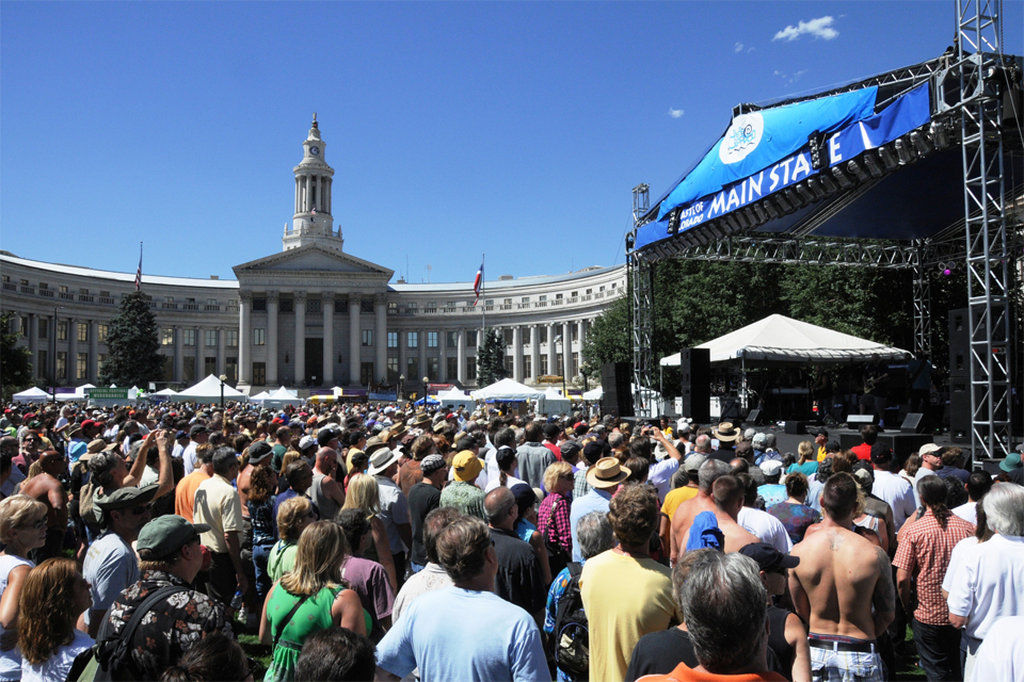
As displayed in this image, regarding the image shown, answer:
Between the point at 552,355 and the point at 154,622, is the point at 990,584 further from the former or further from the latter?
the point at 552,355

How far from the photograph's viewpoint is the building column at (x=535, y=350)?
290 feet

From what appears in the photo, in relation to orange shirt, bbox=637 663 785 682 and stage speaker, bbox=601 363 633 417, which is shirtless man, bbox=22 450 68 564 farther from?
stage speaker, bbox=601 363 633 417

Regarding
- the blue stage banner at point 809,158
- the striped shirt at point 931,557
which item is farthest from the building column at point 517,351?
the striped shirt at point 931,557

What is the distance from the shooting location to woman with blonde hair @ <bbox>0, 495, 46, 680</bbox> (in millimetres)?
3621

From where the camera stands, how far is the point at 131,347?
215ft

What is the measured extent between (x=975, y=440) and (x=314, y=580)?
12.7 m

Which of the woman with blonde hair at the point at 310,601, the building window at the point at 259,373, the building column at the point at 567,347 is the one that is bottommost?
the woman with blonde hair at the point at 310,601

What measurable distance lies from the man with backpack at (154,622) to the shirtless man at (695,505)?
11.3 ft

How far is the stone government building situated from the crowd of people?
72196 millimetres

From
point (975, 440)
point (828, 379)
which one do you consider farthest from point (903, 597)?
point (828, 379)

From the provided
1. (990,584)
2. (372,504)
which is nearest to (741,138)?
(372,504)

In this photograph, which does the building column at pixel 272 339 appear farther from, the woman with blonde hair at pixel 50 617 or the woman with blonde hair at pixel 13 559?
the woman with blonde hair at pixel 50 617

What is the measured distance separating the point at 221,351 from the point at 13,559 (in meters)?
93.0

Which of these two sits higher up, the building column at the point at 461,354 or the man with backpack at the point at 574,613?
the building column at the point at 461,354
